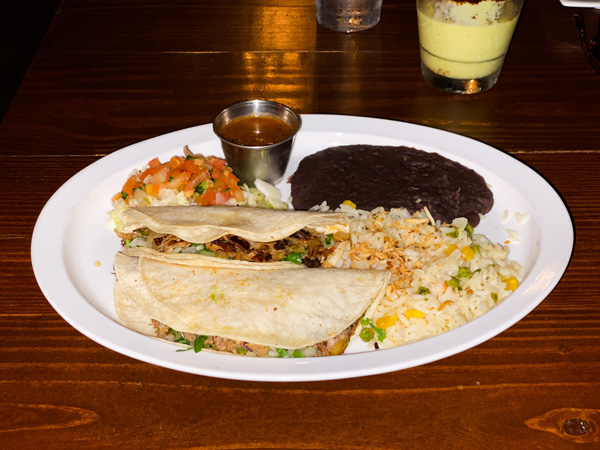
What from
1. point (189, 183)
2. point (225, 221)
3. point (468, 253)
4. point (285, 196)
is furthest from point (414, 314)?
point (189, 183)

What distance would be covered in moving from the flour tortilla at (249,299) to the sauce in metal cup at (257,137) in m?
0.74

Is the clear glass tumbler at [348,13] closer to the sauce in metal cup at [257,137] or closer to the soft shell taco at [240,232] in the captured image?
the sauce in metal cup at [257,137]

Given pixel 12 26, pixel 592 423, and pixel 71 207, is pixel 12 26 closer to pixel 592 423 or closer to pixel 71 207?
pixel 71 207

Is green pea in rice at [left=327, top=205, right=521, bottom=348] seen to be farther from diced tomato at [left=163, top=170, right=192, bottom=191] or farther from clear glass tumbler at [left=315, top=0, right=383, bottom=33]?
clear glass tumbler at [left=315, top=0, right=383, bottom=33]

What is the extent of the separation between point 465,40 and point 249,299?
6.85 ft

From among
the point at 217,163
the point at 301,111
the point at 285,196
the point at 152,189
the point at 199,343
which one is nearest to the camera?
the point at 199,343

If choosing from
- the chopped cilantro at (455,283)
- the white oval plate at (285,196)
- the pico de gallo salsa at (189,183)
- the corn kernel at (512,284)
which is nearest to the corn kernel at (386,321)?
the white oval plate at (285,196)

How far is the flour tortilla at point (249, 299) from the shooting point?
2.44m

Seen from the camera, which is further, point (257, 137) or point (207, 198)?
point (257, 137)

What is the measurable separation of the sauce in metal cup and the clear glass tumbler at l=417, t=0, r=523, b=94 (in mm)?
1031

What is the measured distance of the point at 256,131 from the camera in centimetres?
335

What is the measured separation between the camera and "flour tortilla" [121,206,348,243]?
282 cm

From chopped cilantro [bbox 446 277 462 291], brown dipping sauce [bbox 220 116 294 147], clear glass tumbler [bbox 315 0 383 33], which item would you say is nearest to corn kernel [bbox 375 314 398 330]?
chopped cilantro [bbox 446 277 462 291]

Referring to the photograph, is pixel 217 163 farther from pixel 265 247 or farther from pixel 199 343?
pixel 199 343
